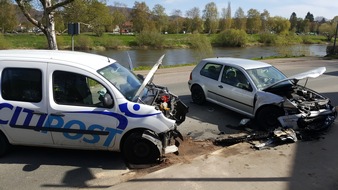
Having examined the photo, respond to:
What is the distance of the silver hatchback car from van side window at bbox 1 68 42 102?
15.3 ft

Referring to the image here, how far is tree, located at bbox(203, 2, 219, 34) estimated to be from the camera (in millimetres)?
105875

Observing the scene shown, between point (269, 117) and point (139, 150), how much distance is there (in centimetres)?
341

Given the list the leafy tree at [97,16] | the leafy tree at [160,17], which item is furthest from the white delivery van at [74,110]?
the leafy tree at [160,17]

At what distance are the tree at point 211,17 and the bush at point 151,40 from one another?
1766 inches

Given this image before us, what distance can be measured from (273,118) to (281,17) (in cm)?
11118

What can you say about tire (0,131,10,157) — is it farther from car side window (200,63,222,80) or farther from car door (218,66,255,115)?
car side window (200,63,222,80)

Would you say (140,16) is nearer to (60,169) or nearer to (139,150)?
(139,150)

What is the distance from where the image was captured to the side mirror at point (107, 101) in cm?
487

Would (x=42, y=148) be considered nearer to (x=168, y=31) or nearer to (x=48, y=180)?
(x=48, y=180)

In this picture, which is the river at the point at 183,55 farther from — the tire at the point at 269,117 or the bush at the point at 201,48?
the tire at the point at 269,117

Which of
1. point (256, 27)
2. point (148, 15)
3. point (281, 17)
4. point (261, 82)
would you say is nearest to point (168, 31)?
point (148, 15)

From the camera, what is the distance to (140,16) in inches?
3784

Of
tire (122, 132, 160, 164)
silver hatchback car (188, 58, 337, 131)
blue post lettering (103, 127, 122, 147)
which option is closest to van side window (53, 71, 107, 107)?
blue post lettering (103, 127, 122, 147)

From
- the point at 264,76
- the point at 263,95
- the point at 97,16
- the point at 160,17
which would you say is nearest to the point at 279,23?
the point at 160,17
